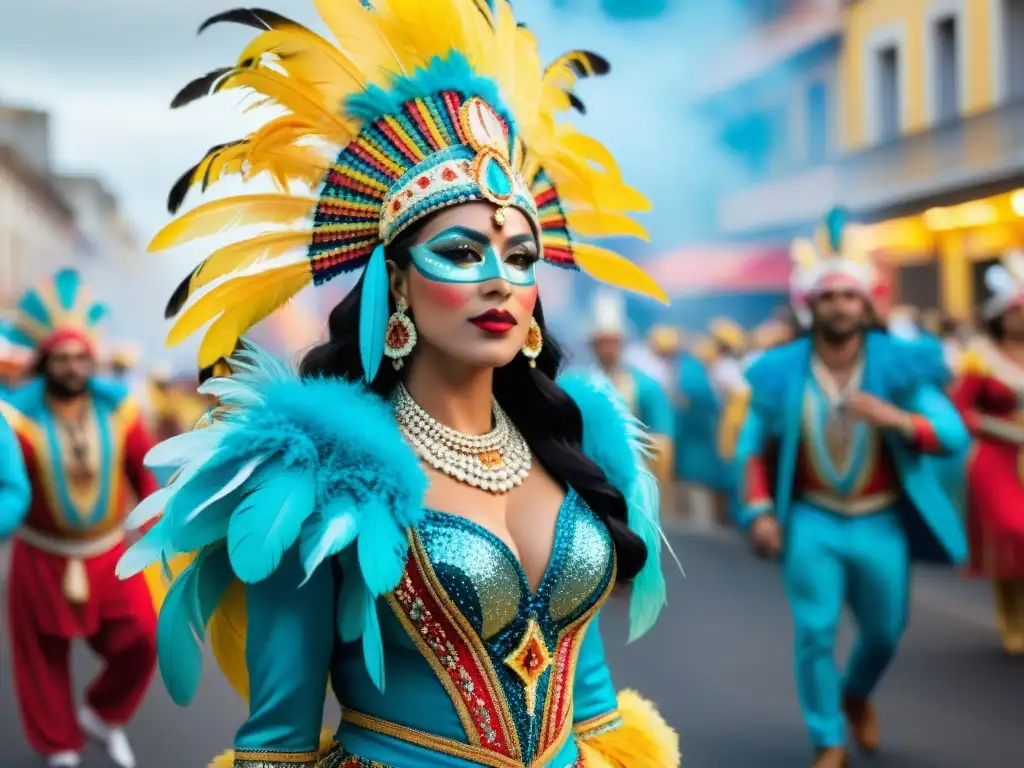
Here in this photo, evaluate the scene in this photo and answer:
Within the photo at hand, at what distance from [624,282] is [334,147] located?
658mm

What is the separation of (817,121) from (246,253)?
60.2 ft

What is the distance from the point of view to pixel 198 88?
2.54 metres

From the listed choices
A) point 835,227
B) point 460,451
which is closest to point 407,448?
point 460,451

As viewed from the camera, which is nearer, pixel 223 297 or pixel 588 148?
pixel 223 297

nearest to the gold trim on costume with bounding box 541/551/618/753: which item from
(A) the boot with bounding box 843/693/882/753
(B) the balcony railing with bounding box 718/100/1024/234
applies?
(A) the boot with bounding box 843/693/882/753

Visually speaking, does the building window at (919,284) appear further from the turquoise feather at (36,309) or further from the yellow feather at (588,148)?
the yellow feather at (588,148)

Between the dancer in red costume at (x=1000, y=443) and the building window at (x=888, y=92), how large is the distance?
9874 mm

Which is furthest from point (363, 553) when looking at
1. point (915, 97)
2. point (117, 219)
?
point (117, 219)

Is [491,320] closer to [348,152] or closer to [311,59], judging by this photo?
[348,152]

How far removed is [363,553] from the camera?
2238mm

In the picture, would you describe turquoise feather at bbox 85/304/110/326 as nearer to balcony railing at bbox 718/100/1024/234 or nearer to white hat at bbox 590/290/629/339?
white hat at bbox 590/290/629/339

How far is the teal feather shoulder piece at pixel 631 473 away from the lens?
9.18ft

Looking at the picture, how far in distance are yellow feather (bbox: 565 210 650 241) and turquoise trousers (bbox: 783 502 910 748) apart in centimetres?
291

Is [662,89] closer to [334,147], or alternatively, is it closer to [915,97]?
[915,97]
